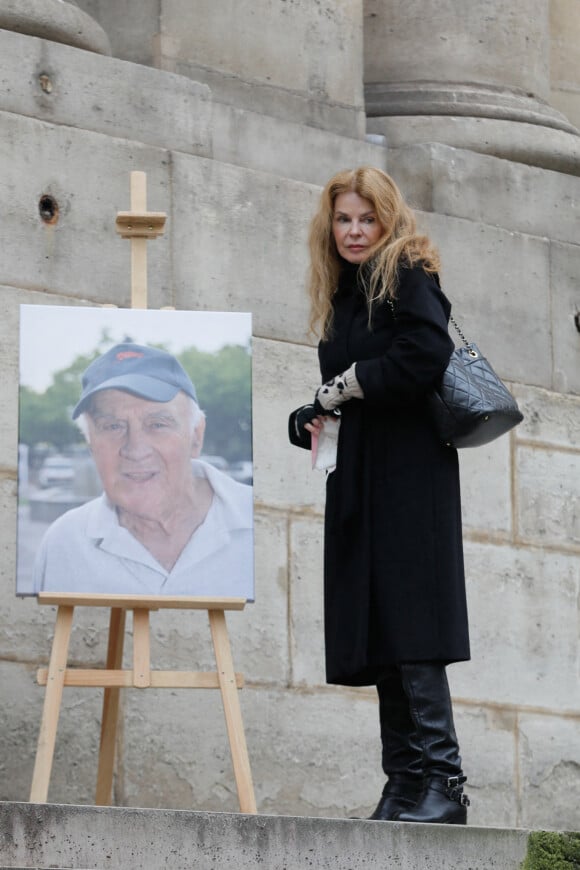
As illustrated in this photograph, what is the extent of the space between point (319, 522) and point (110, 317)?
1443 millimetres

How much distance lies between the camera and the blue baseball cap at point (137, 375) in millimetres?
6070

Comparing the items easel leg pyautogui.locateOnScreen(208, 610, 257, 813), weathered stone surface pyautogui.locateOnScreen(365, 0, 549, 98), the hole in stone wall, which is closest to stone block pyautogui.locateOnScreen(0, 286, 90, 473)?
the hole in stone wall

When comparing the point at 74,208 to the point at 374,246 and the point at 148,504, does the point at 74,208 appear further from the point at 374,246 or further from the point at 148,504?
the point at 374,246

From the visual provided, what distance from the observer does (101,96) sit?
23.4 ft

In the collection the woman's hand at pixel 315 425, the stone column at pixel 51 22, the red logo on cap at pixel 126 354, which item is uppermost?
the stone column at pixel 51 22

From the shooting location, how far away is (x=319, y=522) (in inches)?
289

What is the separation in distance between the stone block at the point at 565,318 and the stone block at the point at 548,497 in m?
0.29

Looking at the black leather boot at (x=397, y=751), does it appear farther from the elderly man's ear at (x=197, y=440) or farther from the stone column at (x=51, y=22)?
the stone column at (x=51, y=22)

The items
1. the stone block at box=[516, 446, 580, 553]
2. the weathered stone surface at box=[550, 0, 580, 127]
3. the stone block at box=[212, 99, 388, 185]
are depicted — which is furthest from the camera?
the weathered stone surface at box=[550, 0, 580, 127]

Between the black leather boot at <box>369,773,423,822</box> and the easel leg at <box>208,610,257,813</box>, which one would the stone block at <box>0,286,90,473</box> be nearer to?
the easel leg at <box>208,610,257,813</box>

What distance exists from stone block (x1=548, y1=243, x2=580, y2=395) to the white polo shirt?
90.8 inches

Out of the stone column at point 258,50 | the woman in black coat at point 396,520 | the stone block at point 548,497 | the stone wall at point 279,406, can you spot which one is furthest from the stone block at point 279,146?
the woman in black coat at point 396,520

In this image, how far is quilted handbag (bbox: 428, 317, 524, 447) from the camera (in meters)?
5.52

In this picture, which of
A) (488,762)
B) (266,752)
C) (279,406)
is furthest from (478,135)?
(266,752)
